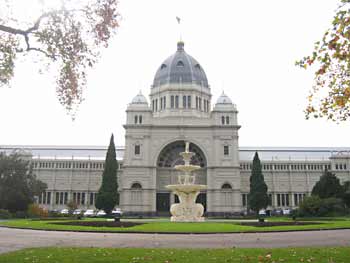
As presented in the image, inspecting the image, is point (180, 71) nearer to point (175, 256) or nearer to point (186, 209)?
point (186, 209)

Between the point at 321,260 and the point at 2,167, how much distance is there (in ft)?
185

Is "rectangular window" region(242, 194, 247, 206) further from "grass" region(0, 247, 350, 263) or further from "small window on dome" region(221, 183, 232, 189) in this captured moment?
"grass" region(0, 247, 350, 263)

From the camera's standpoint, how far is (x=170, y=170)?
271 feet

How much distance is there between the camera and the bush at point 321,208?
179 ft

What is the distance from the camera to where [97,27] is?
15688mm

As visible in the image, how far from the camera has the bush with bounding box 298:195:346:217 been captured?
5456 centimetres

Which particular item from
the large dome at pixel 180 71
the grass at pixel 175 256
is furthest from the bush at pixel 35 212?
the large dome at pixel 180 71

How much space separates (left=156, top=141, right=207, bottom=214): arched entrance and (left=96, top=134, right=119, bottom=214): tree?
14.6 m

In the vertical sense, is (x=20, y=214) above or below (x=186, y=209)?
below

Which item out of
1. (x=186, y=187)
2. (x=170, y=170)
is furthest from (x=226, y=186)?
(x=186, y=187)

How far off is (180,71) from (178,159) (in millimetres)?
21278

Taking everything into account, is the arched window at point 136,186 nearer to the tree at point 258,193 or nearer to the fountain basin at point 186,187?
the tree at point 258,193

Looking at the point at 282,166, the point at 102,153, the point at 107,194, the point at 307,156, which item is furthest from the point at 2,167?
the point at 307,156

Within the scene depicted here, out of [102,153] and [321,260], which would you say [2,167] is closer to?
[102,153]
